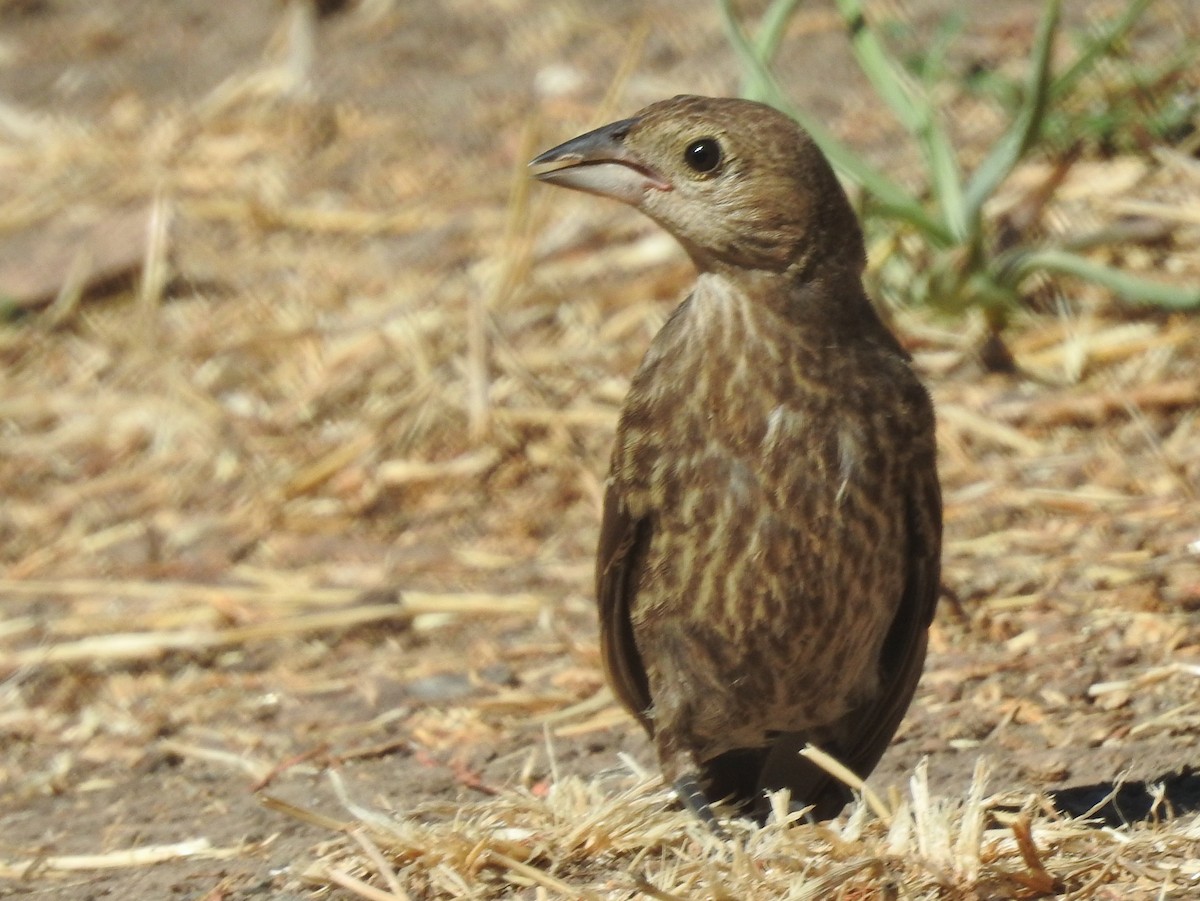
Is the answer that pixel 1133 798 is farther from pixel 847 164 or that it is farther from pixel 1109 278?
pixel 847 164

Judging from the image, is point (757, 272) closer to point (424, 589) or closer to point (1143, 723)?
point (1143, 723)

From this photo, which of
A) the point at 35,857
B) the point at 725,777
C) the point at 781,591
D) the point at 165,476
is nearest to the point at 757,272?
the point at 781,591

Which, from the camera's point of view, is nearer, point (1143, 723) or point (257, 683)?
point (1143, 723)

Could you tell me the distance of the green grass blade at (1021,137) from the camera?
5.18 metres

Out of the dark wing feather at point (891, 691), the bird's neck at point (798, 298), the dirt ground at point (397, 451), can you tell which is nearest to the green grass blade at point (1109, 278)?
the dirt ground at point (397, 451)

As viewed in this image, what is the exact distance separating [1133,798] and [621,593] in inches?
36.9

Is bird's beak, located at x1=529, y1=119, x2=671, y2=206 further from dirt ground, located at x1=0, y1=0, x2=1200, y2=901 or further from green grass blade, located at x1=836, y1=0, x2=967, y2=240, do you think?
green grass blade, located at x1=836, y1=0, x2=967, y2=240

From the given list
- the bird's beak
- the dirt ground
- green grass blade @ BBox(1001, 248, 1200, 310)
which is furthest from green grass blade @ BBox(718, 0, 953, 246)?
the bird's beak

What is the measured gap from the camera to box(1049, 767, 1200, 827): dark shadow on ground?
350 centimetres

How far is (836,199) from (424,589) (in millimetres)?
2030

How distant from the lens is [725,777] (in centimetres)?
409

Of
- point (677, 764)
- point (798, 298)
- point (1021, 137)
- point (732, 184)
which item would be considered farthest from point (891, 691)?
point (1021, 137)

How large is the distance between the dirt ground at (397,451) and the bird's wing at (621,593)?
0.60ft

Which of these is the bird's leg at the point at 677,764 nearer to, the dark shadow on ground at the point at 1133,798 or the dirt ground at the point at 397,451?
the dirt ground at the point at 397,451
